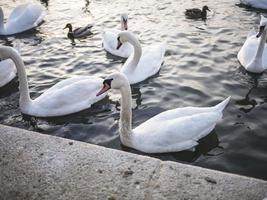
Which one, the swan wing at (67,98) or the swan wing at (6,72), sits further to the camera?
the swan wing at (6,72)

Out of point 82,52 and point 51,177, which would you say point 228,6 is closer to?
point 82,52

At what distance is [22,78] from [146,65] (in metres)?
2.93

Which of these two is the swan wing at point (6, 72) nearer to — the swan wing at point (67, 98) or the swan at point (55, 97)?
the swan at point (55, 97)

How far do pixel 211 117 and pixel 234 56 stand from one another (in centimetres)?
391

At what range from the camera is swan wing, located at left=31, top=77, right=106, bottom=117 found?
7.32m

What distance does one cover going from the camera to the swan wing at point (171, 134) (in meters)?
5.84

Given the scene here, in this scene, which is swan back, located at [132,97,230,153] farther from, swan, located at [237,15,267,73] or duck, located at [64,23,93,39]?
duck, located at [64,23,93,39]

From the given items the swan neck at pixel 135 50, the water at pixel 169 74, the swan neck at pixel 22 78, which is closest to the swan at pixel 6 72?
the water at pixel 169 74

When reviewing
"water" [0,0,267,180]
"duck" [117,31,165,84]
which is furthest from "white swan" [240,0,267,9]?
"duck" [117,31,165,84]

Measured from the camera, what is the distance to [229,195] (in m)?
3.42

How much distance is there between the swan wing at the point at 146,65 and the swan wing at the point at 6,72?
8.61ft

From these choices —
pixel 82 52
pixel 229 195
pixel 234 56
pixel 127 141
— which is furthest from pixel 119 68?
pixel 229 195

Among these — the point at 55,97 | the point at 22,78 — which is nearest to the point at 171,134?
the point at 55,97

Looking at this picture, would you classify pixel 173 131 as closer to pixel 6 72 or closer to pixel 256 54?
pixel 256 54
